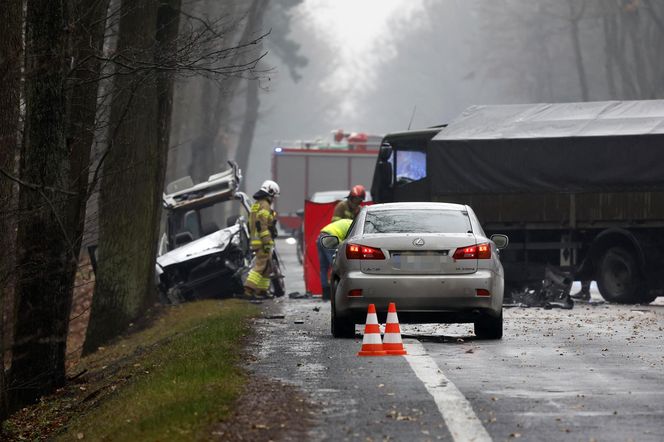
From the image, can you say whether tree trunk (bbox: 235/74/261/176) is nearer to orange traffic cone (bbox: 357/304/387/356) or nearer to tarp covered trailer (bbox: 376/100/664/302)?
tarp covered trailer (bbox: 376/100/664/302)

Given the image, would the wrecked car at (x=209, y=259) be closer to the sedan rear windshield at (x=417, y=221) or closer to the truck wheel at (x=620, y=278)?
the truck wheel at (x=620, y=278)

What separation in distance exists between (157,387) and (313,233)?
49.0 ft

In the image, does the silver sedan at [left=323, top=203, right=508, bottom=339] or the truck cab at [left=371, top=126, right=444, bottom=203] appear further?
the truck cab at [left=371, top=126, right=444, bottom=203]

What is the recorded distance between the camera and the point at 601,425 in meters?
8.94

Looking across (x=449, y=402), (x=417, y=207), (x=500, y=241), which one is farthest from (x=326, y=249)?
(x=449, y=402)

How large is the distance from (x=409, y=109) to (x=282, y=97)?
11158 millimetres

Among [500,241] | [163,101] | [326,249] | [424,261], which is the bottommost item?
[326,249]

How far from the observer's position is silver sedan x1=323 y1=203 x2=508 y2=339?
1469 cm

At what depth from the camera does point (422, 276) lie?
14719 mm

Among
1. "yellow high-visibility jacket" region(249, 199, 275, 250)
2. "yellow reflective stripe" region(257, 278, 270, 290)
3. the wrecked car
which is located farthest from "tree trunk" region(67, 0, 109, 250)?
the wrecked car

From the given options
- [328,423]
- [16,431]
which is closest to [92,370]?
[16,431]

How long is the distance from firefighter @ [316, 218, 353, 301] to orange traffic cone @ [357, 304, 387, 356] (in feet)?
19.3

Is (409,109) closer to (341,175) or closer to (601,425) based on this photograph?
(341,175)

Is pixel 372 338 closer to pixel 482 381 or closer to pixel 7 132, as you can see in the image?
pixel 482 381
